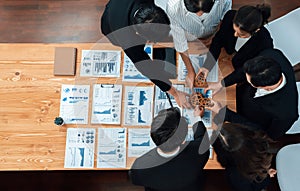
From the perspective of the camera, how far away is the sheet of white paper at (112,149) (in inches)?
79.4

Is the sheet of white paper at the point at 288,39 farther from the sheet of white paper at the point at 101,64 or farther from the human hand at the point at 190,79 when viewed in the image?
the sheet of white paper at the point at 101,64

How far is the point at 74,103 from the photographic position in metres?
2.11

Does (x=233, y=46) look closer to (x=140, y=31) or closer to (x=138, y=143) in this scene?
(x=140, y=31)

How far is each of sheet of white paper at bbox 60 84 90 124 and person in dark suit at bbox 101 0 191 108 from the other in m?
0.33

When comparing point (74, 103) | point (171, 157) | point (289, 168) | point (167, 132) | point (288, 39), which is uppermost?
point (288, 39)

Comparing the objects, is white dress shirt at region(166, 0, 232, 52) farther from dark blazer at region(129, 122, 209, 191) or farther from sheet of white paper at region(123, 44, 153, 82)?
dark blazer at region(129, 122, 209, 191)

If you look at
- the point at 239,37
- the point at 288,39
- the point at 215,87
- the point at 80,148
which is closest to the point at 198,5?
the point at 239,37

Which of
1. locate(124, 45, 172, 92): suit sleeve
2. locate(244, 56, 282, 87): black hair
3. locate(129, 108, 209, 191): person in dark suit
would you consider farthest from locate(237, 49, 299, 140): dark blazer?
locate(124, 45, 172, 92): suit sleeve

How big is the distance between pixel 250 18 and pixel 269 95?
0.39 m

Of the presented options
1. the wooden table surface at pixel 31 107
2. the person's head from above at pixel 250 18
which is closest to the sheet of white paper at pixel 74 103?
the wooden table surface at pixel 31 107

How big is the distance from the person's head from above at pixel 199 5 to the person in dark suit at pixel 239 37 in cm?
16

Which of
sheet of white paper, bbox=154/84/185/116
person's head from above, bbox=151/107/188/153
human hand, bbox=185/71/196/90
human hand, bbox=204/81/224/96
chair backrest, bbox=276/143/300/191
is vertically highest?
human hand, bbox=185/71/196/90

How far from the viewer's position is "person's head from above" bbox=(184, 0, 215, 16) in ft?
5.85

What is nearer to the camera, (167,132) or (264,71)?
(167,132)
